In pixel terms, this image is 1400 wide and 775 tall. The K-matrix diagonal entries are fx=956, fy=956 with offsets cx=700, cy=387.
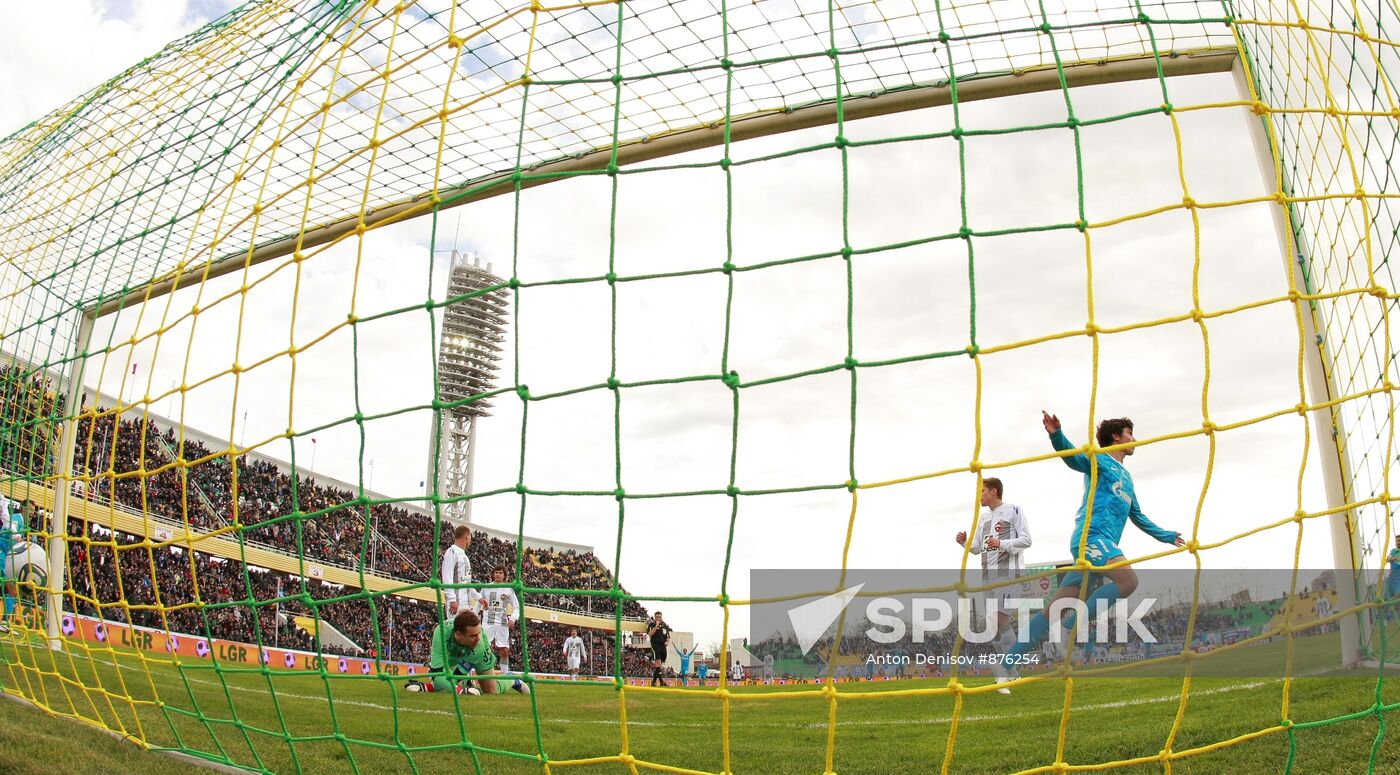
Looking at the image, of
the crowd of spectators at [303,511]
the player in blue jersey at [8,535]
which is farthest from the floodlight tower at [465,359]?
the player in blue jersey at [8,535]

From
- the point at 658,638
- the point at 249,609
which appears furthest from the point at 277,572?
the point at 658,638

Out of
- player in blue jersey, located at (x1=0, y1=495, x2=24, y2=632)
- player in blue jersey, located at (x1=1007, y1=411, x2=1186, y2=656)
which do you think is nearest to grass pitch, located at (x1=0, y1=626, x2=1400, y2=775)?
player in blue jersey, located at (x1=0, y1=495, x2=24, y2=632)

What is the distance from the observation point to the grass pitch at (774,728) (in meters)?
3.68

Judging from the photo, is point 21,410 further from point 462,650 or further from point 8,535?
point 462,650

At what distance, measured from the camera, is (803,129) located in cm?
526

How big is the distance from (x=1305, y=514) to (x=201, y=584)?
27.0 m

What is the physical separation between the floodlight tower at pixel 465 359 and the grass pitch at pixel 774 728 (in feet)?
154

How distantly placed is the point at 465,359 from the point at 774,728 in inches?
2072

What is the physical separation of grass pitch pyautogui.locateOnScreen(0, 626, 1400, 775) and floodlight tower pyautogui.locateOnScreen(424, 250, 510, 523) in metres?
46.8

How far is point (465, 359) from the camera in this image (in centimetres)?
5609

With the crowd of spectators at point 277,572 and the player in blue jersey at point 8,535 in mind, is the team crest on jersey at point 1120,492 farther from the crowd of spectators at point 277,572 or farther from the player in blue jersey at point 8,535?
the crowd of spectators at point 277,572

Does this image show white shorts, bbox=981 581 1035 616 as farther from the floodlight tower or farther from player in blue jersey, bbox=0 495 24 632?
the floodlight tower

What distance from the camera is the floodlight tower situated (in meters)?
53.1

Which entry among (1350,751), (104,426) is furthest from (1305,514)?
(104,426)
